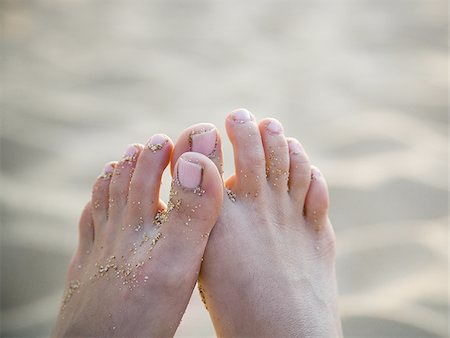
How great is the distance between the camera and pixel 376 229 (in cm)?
148

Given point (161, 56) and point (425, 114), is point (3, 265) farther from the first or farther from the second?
point (425, 114)

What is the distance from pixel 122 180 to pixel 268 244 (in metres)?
0.35

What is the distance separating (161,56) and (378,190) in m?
1.03

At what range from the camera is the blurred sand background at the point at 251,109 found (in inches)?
53.3

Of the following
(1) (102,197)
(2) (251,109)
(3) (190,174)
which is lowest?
(3) (190,174)

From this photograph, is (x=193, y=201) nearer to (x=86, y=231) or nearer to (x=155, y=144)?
(x=155, y=144)

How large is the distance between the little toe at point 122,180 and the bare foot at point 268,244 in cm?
15

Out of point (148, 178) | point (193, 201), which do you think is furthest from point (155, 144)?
point (193, 201)

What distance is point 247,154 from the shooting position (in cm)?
127

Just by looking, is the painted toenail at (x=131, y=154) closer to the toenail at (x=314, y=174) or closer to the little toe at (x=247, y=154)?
the little toe at (x=247, y=154)

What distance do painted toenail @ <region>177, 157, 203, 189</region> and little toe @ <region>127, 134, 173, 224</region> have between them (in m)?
0.13

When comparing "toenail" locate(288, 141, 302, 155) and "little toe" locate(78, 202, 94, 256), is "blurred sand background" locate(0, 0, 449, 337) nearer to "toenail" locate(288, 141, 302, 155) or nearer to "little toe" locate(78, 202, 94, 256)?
"little toe" locate(78, 202, 94, 256)

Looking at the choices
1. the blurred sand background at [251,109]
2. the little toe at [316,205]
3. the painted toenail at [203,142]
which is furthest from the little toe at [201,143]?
the blurred sand background at [251,109]

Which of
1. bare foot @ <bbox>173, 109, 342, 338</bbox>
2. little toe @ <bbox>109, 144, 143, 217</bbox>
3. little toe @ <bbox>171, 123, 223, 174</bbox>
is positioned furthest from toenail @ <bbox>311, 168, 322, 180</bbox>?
little toe @ <bbox>109, 144, 143, 217</bbox>
